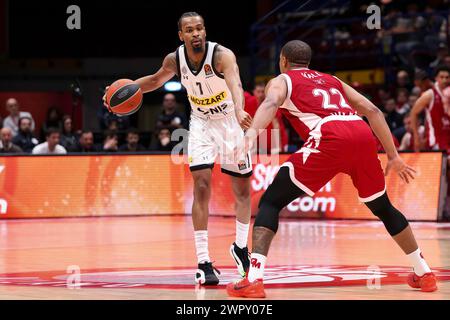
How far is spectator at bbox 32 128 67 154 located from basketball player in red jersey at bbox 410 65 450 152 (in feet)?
19.4

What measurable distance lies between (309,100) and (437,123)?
8862 mm

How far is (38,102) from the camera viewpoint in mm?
26344

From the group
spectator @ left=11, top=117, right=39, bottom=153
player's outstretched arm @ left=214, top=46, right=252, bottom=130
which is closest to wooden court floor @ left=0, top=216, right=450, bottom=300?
player's outstretched arm @ left=214, top=46, right=252, bottom=130

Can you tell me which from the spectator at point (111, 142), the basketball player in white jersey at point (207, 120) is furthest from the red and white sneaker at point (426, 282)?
the spectator at point (111, 142)

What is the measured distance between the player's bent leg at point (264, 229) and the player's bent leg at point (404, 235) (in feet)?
2.19

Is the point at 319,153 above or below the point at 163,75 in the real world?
below

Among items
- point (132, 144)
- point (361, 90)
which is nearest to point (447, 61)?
point (361, 90)

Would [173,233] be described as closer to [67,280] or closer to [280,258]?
[280,258]

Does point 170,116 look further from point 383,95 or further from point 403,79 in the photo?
point 403,79

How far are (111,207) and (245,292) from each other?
9934 millimetres

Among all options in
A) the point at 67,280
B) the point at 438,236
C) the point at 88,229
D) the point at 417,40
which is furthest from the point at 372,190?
the point at 417,40

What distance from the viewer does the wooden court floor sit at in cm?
779

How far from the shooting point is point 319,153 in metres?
7.56

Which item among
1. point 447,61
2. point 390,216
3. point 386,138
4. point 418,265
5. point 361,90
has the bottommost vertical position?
point 418,265
